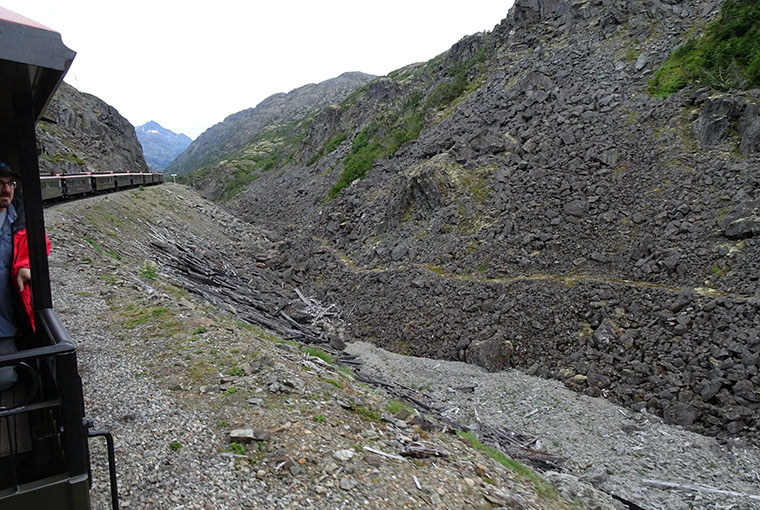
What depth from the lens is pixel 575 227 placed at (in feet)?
62.3

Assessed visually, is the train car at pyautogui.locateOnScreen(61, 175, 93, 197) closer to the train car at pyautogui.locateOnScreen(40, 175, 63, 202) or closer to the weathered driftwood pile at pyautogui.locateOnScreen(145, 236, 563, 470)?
the train car at pyautogui.locateOnScreen(40, 175, 63, 202)

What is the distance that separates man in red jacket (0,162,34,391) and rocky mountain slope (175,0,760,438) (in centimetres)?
1469

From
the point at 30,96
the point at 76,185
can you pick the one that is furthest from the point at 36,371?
the point at 76,185

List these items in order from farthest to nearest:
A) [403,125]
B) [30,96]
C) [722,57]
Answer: [403,125] → [722,57] → [30,96]

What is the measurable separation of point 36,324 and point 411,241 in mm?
20981

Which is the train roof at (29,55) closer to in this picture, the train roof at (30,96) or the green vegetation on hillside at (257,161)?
the train roof at (30,96)

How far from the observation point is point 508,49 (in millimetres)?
32188

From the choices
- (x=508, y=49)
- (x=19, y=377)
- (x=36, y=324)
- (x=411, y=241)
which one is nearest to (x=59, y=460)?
(x=19, y=377)

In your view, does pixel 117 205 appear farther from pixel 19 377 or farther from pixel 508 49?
pixel 508 49

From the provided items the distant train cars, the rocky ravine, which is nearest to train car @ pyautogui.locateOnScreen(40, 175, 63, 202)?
the distant train cars

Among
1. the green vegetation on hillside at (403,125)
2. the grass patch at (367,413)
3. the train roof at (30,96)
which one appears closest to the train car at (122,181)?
the green vegetation on hillside at (403,125)

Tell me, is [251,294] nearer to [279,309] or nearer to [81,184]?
[279,309]

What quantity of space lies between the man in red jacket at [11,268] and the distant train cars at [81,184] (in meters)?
13.2

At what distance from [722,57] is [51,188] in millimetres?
30564
